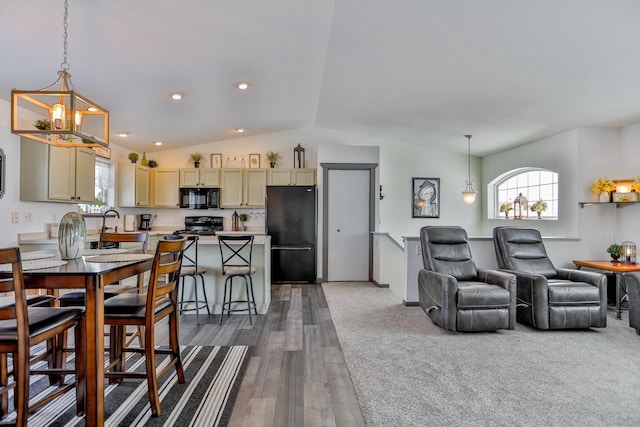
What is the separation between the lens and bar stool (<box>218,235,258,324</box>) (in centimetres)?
390

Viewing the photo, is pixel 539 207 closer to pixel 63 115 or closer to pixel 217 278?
pixel 217 278

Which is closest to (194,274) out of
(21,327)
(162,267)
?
(162,267)

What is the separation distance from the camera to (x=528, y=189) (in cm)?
612

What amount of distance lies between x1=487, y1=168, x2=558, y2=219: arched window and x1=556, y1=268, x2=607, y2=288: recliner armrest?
165 centimetres

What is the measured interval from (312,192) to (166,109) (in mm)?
2693

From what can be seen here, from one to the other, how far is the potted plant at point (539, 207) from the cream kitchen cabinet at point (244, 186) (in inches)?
180

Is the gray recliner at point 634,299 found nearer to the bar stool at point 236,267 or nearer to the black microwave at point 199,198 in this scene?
the bar stool at point 236,267

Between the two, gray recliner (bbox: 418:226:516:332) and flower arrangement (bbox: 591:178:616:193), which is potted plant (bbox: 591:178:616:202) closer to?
flower arrangement (bbox: 591:178:616:193)

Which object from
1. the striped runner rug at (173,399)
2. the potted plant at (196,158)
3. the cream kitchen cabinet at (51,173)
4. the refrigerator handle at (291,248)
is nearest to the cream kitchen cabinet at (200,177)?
the potted plant at (196,158)

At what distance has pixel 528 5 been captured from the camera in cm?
254

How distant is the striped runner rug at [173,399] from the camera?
203 cm

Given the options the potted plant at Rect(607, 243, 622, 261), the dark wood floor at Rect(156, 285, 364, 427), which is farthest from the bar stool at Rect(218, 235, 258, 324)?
the potted plant at Rect(607, 243, 622, 261)

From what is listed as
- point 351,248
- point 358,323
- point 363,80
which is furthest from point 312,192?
point 358,323

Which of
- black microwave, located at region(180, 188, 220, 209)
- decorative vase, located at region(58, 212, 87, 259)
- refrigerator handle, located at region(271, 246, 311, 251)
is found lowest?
refrigerator handle, located at region(271, 246, 311, 251)
